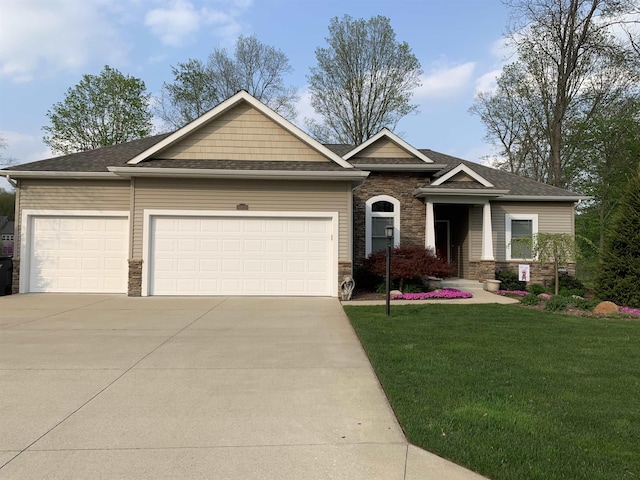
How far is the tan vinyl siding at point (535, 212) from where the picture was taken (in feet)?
53.4

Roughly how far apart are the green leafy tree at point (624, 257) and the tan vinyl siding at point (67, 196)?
1368 centimetres

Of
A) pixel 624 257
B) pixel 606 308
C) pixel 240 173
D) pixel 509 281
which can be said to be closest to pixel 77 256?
pixel 240 173

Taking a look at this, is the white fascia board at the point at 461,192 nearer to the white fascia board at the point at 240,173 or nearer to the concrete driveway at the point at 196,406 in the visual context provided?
the white fascia board at the point at 240,173

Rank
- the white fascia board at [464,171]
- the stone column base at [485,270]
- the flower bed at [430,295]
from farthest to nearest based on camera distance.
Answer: the stone column base at [485,270]
the white fascia board at [464,171]
the flower bed at [430,295]

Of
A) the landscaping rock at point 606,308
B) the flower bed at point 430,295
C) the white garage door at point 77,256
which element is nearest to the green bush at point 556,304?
the landscaping rock at point 606,308

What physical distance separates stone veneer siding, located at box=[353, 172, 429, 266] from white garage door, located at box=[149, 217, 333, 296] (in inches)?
134

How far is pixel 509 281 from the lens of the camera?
15531 millimetres

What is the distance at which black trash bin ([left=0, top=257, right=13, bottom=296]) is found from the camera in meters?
12.4

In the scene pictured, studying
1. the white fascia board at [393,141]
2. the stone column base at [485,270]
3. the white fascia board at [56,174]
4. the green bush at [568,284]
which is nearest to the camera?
the white fascia board at [56,174]

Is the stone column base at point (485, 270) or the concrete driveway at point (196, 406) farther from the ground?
the stone column base at point (485, 270)

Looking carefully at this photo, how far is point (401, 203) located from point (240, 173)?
254 inches

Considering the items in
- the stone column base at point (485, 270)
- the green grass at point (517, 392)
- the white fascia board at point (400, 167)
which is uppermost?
the white fascia board at point (400, 167)

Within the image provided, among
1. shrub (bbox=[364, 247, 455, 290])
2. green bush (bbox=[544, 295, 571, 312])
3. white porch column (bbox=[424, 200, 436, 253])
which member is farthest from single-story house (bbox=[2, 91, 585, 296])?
green bush (bbox=[544, 295, 571, 312])

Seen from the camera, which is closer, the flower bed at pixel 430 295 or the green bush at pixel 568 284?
the flower bed at pixel 430 295
